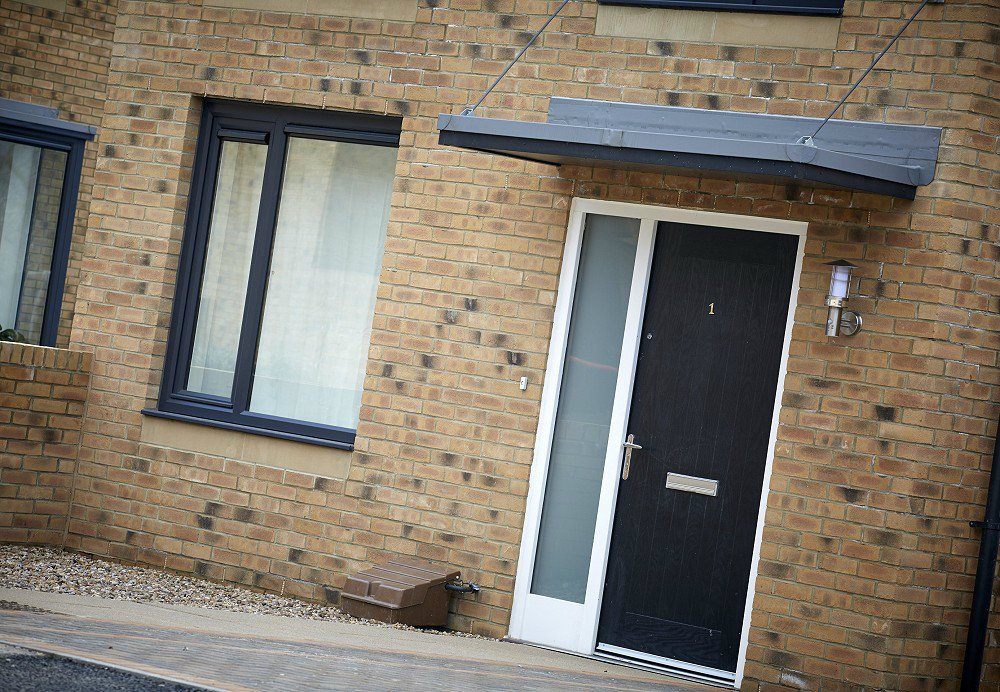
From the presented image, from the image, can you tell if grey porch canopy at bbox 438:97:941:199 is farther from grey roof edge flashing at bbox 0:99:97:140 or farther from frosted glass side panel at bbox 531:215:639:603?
grey roof edge flashing at bbox 0:99:97:140

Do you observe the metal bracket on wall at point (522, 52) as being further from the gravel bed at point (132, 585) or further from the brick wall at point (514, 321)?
the gravel bed at point (132, 585)

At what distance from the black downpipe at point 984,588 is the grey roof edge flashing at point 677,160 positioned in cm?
158

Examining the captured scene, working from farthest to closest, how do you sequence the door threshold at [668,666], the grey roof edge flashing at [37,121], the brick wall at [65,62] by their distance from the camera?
the brick wall at [65,62], the grey roof edge flashing at [37,121], the door threshold at [668,666]

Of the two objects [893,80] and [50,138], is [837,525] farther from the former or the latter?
[50,138]

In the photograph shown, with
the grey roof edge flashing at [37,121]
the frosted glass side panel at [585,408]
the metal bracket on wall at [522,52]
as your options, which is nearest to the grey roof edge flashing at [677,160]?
the metal bracket on wall at [522,52]

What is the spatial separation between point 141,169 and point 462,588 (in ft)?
11.6

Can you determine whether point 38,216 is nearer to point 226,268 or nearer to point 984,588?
point 226,268

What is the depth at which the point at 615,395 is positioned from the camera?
22.6 ft

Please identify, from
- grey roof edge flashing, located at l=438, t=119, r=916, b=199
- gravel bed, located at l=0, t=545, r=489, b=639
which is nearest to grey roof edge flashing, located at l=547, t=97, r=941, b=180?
grey roof edge flashing, located at l=438, t=119, r=916, b=199

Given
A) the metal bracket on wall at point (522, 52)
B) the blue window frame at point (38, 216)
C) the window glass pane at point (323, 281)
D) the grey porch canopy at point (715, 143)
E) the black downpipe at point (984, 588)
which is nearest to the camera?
the grey porch canopy at point (715, 143)

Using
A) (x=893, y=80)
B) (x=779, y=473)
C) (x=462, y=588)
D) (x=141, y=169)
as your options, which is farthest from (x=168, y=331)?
(x=893, y=80)

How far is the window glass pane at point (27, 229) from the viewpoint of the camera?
32.4 feet

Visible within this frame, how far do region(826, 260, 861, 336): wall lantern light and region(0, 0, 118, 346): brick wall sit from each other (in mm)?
7616

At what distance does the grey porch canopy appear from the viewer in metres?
5.71
